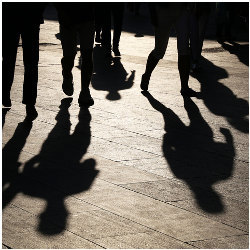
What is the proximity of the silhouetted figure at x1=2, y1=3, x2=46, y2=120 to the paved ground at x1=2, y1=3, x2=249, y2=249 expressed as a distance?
0.89ft

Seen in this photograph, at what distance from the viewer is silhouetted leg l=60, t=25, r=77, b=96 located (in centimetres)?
827

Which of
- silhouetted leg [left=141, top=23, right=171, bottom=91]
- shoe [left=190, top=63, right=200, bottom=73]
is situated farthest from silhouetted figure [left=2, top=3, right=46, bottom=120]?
shoe [left=190, top=63, right=200, bottom=73]

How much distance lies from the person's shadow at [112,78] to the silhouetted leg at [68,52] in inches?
17.8

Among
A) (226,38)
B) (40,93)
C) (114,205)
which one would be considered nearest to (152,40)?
(226,38)

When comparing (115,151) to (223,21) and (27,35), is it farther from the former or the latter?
(223,21)

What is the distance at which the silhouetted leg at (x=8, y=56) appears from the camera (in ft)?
24.8

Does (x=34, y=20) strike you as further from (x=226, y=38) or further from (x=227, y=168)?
(x=226, y=38)

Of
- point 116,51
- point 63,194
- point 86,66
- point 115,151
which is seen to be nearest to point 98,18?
point 116,51

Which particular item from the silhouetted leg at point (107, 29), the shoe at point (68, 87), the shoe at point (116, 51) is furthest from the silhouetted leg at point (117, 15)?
the shoe at point (68, 87)

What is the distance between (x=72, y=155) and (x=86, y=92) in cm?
199

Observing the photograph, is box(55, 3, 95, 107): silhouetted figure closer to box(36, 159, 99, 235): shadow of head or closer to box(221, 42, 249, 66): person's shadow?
box(36, 159, 99, 235): shadow of head

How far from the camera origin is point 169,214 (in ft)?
16.2

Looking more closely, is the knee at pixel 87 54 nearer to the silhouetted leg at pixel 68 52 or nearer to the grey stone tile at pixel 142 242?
the silhouetted leg at pixel 68 52

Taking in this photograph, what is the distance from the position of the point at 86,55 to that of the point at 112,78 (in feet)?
6.79
